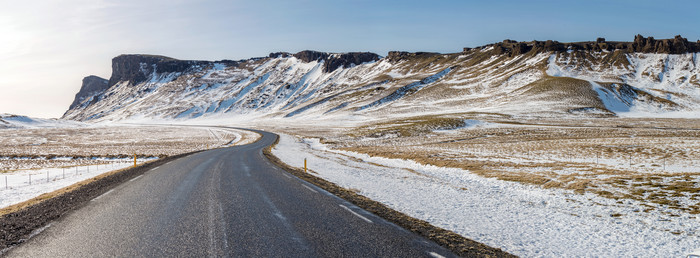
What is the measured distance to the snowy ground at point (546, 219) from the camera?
774cm

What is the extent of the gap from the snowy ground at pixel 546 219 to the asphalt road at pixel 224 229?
6.62 feet

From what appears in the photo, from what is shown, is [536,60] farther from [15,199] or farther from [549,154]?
[15,199]

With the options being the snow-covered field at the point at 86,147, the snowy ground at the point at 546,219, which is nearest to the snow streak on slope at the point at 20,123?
the snow-covered field at the point at 86,147

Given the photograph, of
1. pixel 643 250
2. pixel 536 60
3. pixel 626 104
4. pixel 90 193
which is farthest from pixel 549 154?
pixel 536 60

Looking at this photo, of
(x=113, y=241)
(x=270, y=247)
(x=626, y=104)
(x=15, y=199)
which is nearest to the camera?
(x=270, y=247)

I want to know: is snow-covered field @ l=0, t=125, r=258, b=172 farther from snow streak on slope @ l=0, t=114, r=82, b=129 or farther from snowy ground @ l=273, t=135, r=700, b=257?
snow streak on slope @ l=0, t=114, r=82, b=129

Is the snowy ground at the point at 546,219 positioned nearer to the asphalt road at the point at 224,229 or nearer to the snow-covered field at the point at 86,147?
the asphalt road at the point at 224,229

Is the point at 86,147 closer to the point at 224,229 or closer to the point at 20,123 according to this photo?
the point at 224,229

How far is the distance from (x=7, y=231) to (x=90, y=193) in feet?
19.6

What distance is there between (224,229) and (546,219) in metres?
8.69

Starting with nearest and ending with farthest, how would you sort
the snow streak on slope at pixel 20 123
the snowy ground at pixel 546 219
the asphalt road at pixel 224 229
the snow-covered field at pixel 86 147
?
the asphalt road at pixel 224 229 → the snowy ground at pixel 546 219 → the snow-covered field at pixel 86 147 → the snow streak on slope at pixel 20 123

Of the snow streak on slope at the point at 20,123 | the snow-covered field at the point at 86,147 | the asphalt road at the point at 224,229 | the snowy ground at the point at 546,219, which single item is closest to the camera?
the asphalt road at the point at 224,229

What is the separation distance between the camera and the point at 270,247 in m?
7.04

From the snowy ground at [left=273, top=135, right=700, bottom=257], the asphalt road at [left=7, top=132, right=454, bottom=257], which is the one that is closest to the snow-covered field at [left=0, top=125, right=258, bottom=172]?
the asphalt road at [left=7, top=132, right=454, bottom=257]
